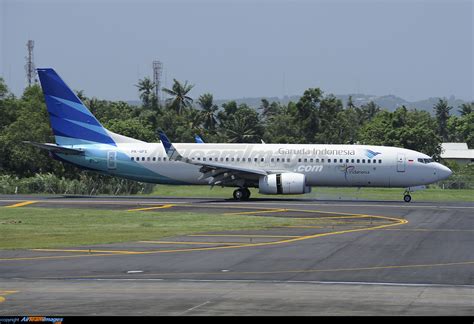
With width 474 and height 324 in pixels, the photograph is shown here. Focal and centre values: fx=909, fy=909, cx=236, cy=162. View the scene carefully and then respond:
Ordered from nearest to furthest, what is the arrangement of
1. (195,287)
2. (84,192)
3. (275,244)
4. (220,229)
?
(195,287) < (275,244) < (220,229) < (84,192)

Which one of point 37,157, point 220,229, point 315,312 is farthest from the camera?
point 37,157

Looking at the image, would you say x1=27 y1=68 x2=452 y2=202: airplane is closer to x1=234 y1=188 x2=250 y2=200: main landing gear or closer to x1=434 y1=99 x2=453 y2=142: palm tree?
x1=234 y1=188 x2=250 y2=200: main landing gear

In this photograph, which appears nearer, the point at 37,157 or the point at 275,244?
the point at 275,244

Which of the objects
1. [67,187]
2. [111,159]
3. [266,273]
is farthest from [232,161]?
[266,273]

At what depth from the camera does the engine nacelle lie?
57156 millimetres

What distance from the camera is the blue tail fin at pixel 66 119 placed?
199ft

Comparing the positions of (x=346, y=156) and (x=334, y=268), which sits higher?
(x=346, y=156)

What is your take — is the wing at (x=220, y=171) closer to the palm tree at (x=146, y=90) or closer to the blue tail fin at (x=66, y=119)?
the blue tail fin at (x=66, y=119)

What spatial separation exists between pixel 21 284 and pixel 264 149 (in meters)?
36.1

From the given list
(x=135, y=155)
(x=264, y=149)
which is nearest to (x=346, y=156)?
(x=264, y=149)

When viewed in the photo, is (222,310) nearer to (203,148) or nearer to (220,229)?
(220,229)

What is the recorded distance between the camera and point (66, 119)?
60.7 m

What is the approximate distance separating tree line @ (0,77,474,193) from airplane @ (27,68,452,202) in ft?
63.4

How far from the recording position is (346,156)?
191ft
